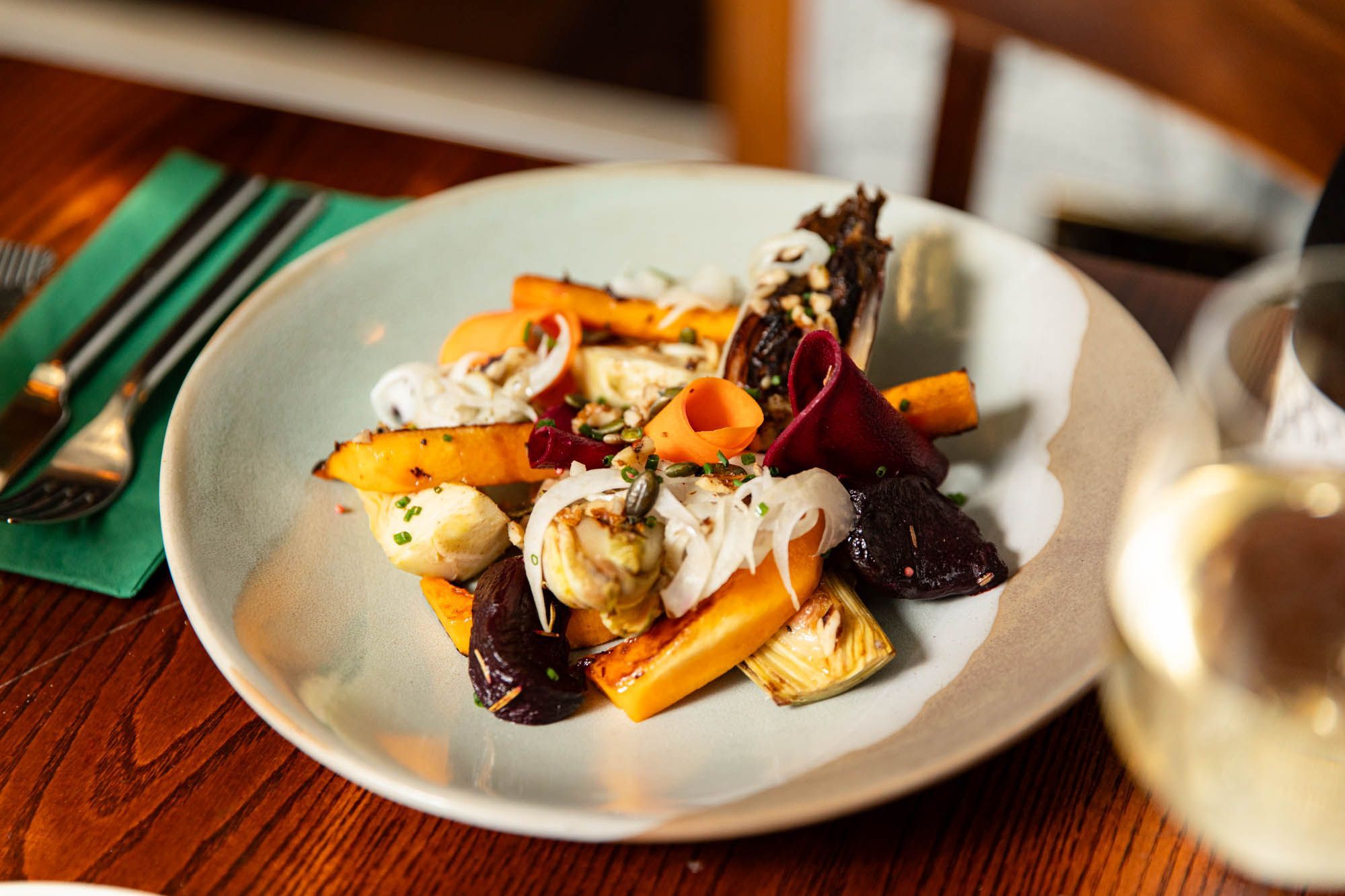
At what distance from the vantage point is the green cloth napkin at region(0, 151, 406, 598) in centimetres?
141

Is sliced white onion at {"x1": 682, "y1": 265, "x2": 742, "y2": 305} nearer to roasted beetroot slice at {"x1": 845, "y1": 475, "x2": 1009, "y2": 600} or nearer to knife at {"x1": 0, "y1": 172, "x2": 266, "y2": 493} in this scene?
roasted beetroot slice at {"x1": 845, "y1": 475, "x2": 1009, "y2": 600}

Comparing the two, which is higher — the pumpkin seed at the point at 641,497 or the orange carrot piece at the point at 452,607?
the pumpkin seed at the point at 641,497

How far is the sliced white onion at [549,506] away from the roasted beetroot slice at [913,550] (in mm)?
285

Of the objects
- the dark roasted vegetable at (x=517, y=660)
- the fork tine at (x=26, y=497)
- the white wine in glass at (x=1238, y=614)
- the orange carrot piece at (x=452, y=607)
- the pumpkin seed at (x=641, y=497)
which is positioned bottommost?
the fork tine at (x=26, y=497)

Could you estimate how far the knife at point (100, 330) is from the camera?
62.2 inches

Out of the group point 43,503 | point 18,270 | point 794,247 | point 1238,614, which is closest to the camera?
point 1238,614

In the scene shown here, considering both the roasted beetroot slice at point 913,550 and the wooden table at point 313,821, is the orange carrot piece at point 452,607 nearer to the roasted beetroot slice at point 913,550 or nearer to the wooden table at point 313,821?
the wooden table at point 313,821

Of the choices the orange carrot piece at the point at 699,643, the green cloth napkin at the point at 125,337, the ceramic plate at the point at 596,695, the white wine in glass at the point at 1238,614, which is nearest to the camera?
the white wine in glass at the point at 1238,614

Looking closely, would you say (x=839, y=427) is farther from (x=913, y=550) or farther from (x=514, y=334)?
(x=514, y=334)

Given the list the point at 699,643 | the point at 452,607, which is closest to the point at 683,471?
the point at 699,643

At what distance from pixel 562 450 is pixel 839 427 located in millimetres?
342

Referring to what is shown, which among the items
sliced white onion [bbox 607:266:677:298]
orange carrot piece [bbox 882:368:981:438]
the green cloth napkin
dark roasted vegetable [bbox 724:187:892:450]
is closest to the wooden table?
the green cloth napkin

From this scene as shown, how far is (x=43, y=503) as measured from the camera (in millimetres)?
1441

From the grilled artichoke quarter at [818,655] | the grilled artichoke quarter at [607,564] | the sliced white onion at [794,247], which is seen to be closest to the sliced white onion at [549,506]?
the grilled artichoke quarter at [607,564]
